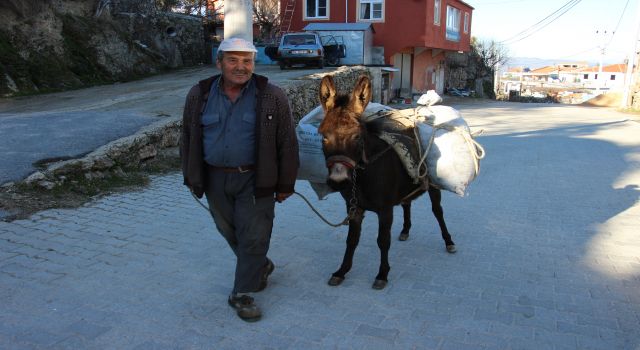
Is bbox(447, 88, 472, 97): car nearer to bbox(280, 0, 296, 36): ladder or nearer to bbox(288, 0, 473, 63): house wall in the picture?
bbox(288, 0, 473, 63): house wall

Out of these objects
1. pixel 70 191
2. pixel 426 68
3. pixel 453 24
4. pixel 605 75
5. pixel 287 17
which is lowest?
pixel 70 191

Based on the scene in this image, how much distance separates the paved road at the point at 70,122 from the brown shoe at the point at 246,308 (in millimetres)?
4328

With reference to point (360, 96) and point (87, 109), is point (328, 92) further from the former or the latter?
point (87, 109)

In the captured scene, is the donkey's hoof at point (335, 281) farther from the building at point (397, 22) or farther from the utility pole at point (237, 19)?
the building at point (397, 22)

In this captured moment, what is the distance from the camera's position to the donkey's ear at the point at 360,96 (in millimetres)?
3588

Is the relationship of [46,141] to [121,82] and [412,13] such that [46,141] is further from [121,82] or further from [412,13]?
[412,13]

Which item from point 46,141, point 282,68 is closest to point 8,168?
point 46,141

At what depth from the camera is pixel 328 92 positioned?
368 centimetres

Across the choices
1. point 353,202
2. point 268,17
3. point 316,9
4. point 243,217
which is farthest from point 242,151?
point 268,17

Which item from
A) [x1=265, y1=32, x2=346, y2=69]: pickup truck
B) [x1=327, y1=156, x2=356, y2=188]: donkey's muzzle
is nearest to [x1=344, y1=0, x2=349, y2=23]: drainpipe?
[x1=265, y1=32, x2=346, y2=69]: pickup truck

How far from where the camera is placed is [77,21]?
65.2ft

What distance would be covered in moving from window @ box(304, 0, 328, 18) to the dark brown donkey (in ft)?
87.4

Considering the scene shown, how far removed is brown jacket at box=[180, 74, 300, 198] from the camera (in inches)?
134

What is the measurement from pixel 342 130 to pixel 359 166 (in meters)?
0.38
